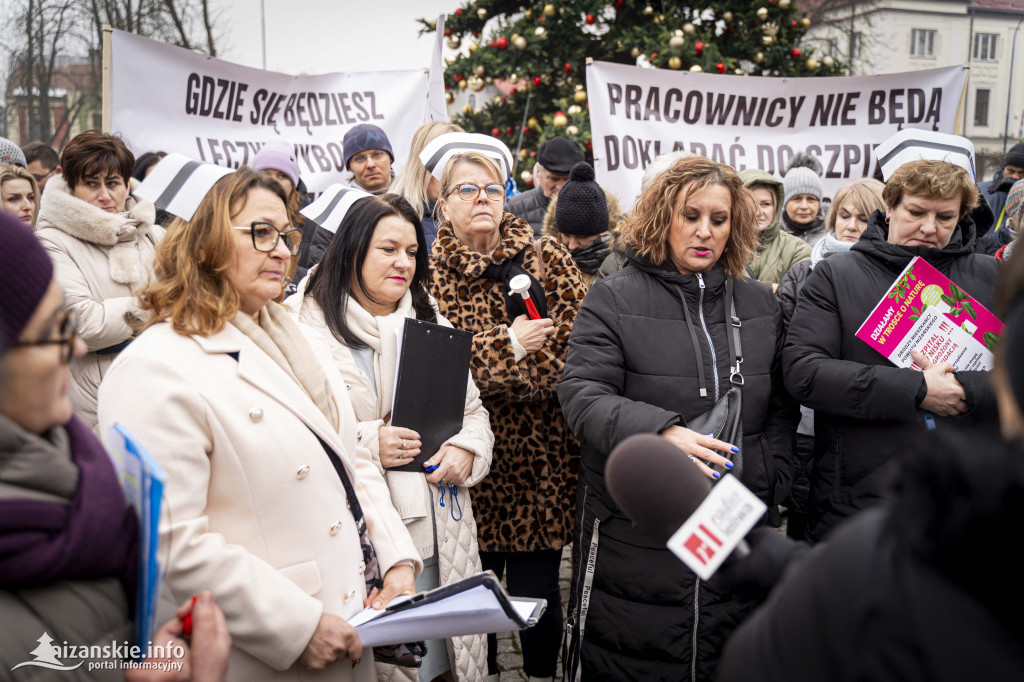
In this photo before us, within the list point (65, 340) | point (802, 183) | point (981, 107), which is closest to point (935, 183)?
point (802, 183)

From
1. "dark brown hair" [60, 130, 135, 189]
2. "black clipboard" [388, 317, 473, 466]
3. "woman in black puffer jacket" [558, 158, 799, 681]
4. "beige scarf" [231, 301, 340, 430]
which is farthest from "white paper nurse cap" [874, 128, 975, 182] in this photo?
"dark brown hair" [60, 130, 135, 189]

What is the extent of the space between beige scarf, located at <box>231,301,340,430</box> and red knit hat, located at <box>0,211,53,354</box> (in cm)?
96

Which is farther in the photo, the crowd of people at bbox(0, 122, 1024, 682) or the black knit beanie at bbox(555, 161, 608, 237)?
the black knit beanie at bbox(555, 161, 608, 237)

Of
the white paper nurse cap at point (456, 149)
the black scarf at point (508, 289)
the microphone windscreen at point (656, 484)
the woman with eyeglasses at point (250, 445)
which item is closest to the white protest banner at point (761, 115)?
the white paper nurse cap at point (456, 149)

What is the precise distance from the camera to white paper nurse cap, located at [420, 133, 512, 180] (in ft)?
13.3

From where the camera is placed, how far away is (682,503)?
4.95 ft

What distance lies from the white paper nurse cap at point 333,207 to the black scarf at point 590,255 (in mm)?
1452

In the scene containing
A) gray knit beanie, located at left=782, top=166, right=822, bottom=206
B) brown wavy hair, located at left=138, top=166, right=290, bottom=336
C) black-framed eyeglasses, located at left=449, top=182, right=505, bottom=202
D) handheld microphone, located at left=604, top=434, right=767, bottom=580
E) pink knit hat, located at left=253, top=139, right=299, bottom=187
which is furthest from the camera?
gray knit beanie, located at left=782, top=166, right=822, bottom=206

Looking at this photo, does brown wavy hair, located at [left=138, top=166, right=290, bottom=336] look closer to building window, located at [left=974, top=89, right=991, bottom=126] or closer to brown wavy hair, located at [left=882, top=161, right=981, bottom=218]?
brown wavy hair, located at [left=882, top=161, right=981, bottom=218]

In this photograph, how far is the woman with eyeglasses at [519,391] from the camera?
358 centimetres

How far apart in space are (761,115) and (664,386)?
177 inches

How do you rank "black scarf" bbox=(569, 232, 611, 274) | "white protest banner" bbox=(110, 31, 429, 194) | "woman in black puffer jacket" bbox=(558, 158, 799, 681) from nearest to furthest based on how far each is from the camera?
"woman in black puffer jacket" bbox=(558, 158, 799, 681) < "black scarf" bbox=(569, 232, 611, 274) < "white protest banner" bbox=(110, 31, 429, 194)

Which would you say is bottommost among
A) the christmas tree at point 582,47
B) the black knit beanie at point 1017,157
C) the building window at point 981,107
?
the black knit beanie at point 1017,157

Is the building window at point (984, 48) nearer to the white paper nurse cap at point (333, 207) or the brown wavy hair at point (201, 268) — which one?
the white paper nurse cap at point (333, 207)
